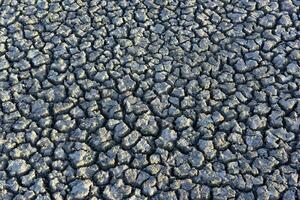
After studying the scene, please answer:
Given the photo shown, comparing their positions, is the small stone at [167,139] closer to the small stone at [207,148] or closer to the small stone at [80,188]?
the small stone at [207,148]

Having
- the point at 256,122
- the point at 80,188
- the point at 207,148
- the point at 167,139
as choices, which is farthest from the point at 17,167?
the point at 256,122

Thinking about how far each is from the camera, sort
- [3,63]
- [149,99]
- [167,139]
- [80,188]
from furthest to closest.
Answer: [3,63] → [149,99] → [167,139] → [80,188]

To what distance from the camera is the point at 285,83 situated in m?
2.14

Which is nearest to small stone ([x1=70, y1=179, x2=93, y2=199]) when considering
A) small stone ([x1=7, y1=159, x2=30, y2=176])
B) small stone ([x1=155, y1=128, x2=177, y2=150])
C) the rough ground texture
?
the rough ground texture

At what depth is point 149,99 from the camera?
2117 mm

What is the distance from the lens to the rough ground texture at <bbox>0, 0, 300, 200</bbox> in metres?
1.87

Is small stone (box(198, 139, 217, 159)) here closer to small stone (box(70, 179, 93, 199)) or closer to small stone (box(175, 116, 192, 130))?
small stone (box(175, 116, 192, 130))

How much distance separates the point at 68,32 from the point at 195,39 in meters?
0.55

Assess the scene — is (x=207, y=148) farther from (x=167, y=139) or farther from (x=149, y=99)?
(x=149, y=99)

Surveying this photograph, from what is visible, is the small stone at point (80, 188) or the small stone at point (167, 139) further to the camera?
the small stone at point (167, 139)

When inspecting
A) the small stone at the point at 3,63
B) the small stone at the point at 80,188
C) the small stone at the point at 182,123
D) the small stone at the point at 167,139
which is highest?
the small stone at the point at 182,123

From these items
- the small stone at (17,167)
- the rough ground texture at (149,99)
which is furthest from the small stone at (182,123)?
the small stone at (17,167)

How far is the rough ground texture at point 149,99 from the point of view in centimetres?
187

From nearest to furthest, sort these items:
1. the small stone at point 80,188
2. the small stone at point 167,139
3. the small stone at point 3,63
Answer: the small stone at point 80,188, the small stone at point 167,139, the small stone at point 3,63
